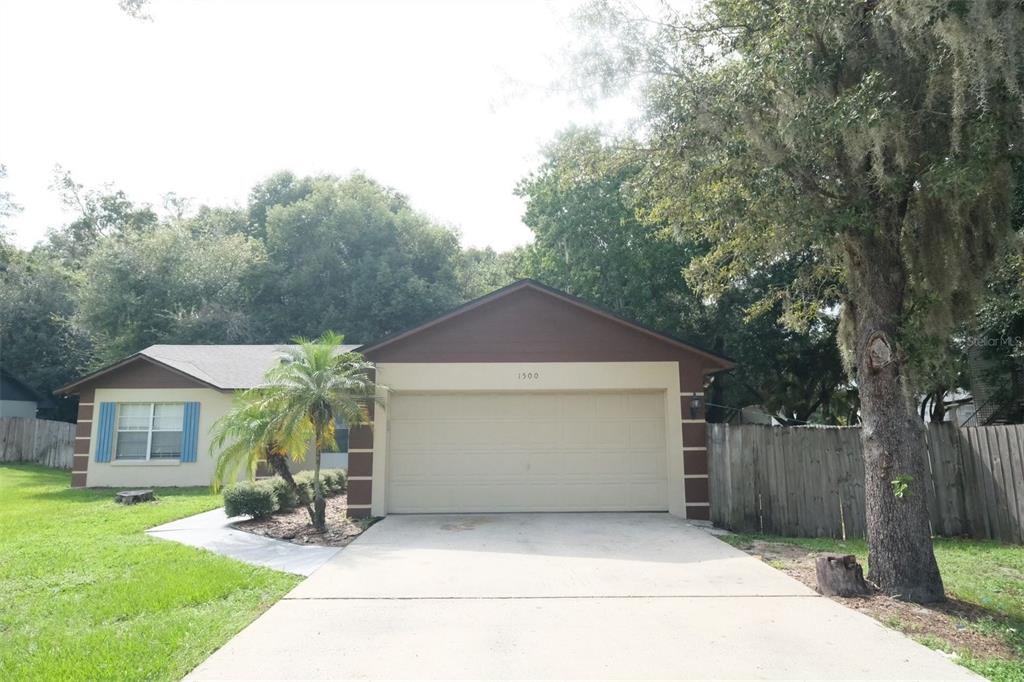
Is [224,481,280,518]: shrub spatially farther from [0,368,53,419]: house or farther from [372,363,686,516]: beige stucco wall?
[0,368,53,419]: house

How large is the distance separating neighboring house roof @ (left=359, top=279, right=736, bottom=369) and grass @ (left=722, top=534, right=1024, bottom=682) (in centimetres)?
338

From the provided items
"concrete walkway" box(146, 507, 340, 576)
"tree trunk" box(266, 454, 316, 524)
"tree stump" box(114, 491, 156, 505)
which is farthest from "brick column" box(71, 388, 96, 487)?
"tree trunk" box(266, 454, 316, 524)

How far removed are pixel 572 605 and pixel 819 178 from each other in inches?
204

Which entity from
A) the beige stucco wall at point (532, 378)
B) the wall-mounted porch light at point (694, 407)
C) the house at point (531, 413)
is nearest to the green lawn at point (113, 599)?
the house at point (531, 413)

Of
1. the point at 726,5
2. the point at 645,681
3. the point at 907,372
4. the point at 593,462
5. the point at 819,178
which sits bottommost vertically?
the point at 645,681

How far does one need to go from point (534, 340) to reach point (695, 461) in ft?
11.7

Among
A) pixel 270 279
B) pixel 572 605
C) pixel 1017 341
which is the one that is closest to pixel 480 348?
pixel 572 605

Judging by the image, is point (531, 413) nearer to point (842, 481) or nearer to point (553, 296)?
point (553, 296)

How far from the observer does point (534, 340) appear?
12039 millimetres

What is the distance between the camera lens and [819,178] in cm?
721

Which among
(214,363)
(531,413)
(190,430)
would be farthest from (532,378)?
(214,363)

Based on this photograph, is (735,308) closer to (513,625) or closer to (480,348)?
(480,348)

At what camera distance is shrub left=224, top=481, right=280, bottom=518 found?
10844 mm

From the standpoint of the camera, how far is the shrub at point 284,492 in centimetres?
1185
